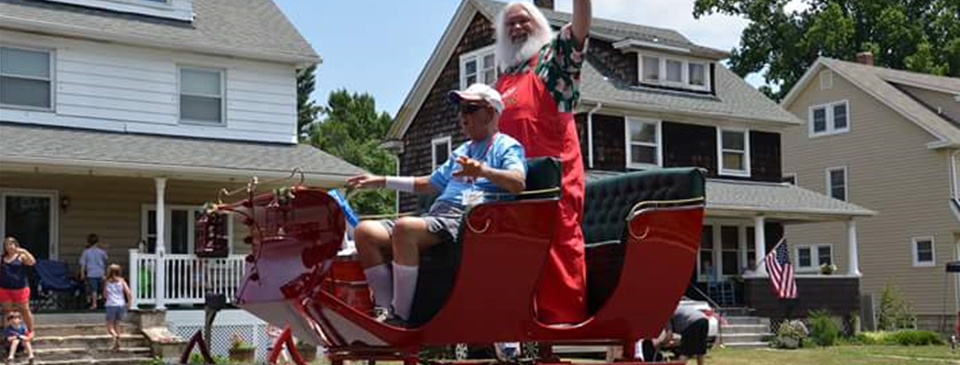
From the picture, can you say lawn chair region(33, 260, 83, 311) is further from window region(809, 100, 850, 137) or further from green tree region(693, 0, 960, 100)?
green tree region(693, 0, 960, 100)

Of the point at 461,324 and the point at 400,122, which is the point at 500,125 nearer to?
the point at 461,324

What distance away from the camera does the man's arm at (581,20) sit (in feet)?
19.8

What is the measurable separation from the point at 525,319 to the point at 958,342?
2346cm

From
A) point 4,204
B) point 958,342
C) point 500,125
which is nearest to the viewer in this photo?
point 500,125

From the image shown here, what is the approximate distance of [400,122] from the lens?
32719mm

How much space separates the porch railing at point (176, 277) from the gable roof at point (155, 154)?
4.85 ft

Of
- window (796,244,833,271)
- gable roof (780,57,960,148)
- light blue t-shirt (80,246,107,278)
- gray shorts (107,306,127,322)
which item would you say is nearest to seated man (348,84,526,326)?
gray shorts (107,306,127,322)

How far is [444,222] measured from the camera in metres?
5.54

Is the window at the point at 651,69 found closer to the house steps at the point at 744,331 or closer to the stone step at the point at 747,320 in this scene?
the house steps at the point at 744,331

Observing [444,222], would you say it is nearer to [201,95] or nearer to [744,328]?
[201,95]

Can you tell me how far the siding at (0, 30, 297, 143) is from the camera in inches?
862

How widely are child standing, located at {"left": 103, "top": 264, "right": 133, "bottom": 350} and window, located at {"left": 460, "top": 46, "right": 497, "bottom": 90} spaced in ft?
39.4

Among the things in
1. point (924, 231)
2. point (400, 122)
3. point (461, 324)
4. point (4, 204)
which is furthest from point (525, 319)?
point (924, 231)

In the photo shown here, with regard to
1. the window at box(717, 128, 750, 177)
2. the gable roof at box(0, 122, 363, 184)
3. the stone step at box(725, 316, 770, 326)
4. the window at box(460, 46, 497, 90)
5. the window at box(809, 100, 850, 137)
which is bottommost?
the stone step at box(725, 316, 770, 326)
